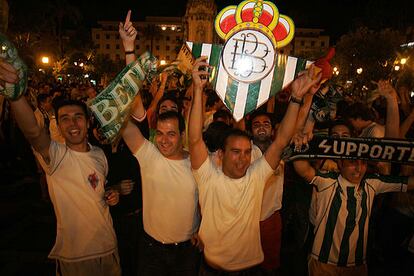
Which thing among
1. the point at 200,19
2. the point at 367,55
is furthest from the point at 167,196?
the point at 200,19

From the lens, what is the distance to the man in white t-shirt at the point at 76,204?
310 cm

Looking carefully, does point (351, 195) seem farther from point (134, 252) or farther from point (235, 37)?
point (134, 252)

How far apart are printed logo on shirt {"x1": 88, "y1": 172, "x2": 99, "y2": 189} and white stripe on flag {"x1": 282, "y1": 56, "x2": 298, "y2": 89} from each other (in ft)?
7.06

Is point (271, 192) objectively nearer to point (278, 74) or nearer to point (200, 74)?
point (278, 74)

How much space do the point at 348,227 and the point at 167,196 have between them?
5.61 feet

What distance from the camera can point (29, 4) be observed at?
3173cm

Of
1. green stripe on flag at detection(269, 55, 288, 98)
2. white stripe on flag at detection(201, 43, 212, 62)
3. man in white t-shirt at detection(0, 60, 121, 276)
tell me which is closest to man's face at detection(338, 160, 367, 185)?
green stripe on flag at detection(269, 55, 288, 98)

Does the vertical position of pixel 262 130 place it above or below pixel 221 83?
below

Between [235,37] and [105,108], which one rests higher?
[235,37]

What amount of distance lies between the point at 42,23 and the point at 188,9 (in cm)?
4621

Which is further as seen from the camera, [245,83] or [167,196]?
[245,83]

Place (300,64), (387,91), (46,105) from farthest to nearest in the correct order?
(46,105) < (387,91) < (300,64)

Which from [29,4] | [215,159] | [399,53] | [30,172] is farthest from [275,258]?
[29,4]

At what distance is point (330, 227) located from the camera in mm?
3482
